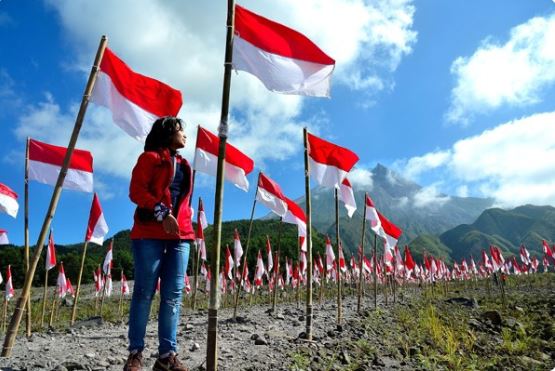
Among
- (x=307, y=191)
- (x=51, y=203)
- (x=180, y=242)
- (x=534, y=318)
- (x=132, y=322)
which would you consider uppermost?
(x=307, y=191)

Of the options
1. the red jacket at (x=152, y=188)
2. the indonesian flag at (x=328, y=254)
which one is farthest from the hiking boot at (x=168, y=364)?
the indonesian flag at (x=328, y=254)

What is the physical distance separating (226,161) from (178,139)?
5.16 meters

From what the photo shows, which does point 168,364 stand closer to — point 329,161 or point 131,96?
point 131,96

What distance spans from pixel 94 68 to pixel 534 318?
17665 mm

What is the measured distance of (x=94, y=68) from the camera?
6191 mm

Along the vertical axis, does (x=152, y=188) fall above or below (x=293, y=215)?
below

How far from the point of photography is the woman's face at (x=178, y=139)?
4625mm

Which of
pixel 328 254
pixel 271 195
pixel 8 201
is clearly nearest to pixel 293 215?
pixel 271 195

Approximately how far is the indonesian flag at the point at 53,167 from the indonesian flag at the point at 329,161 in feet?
17.2

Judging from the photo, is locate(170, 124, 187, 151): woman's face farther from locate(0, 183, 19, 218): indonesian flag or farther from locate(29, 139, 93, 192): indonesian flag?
locate(0, 183, 19, 218): indonesian flag

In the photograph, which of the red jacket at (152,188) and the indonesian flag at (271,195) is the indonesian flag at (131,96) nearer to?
the red jacket at (152,188)

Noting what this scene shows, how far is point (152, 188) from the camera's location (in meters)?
4.27

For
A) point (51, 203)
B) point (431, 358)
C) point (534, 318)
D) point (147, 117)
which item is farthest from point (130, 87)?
point (534, 318)

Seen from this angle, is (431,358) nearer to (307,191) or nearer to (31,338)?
(307,191)
